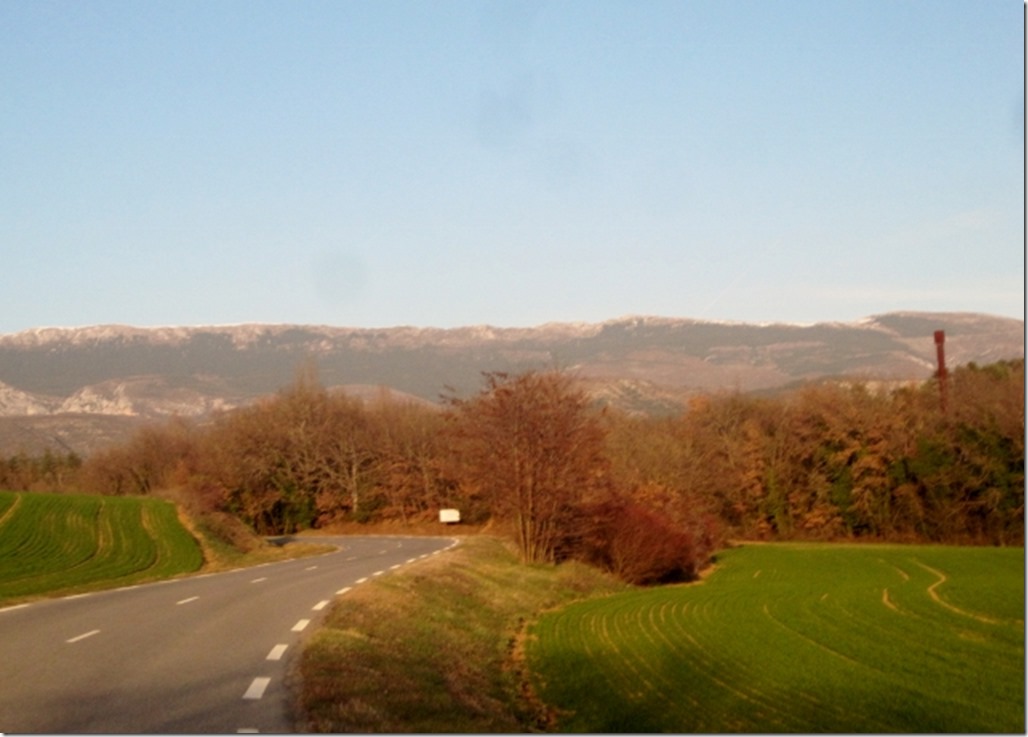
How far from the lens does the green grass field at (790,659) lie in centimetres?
1391

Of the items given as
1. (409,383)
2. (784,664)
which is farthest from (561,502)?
(409,383)

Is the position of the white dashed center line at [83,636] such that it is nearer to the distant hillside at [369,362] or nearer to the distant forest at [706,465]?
the distant forest at [706,465]

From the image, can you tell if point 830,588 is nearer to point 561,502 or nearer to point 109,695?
point 561,502

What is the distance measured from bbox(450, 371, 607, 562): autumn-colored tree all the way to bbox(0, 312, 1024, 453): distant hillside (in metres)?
68.5

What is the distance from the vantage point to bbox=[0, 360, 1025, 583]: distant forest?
206ft

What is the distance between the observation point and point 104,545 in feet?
129

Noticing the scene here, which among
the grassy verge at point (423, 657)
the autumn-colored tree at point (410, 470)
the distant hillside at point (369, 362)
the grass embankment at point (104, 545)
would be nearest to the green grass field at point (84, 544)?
the grass embankment at point (104, 545)

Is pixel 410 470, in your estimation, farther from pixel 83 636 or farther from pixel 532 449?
pixel 83 636

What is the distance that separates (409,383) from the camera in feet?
444

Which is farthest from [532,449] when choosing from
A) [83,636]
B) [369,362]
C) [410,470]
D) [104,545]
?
[369,362]

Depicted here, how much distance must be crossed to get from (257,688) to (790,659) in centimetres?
1113

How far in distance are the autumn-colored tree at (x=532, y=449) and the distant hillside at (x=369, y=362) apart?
6853 centimetres

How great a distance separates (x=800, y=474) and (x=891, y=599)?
45.4 meters

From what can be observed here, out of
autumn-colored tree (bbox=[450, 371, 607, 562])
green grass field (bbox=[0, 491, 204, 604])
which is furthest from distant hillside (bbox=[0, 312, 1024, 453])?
autumn-colored tree (bbox=[450, 371, 607, 562])
